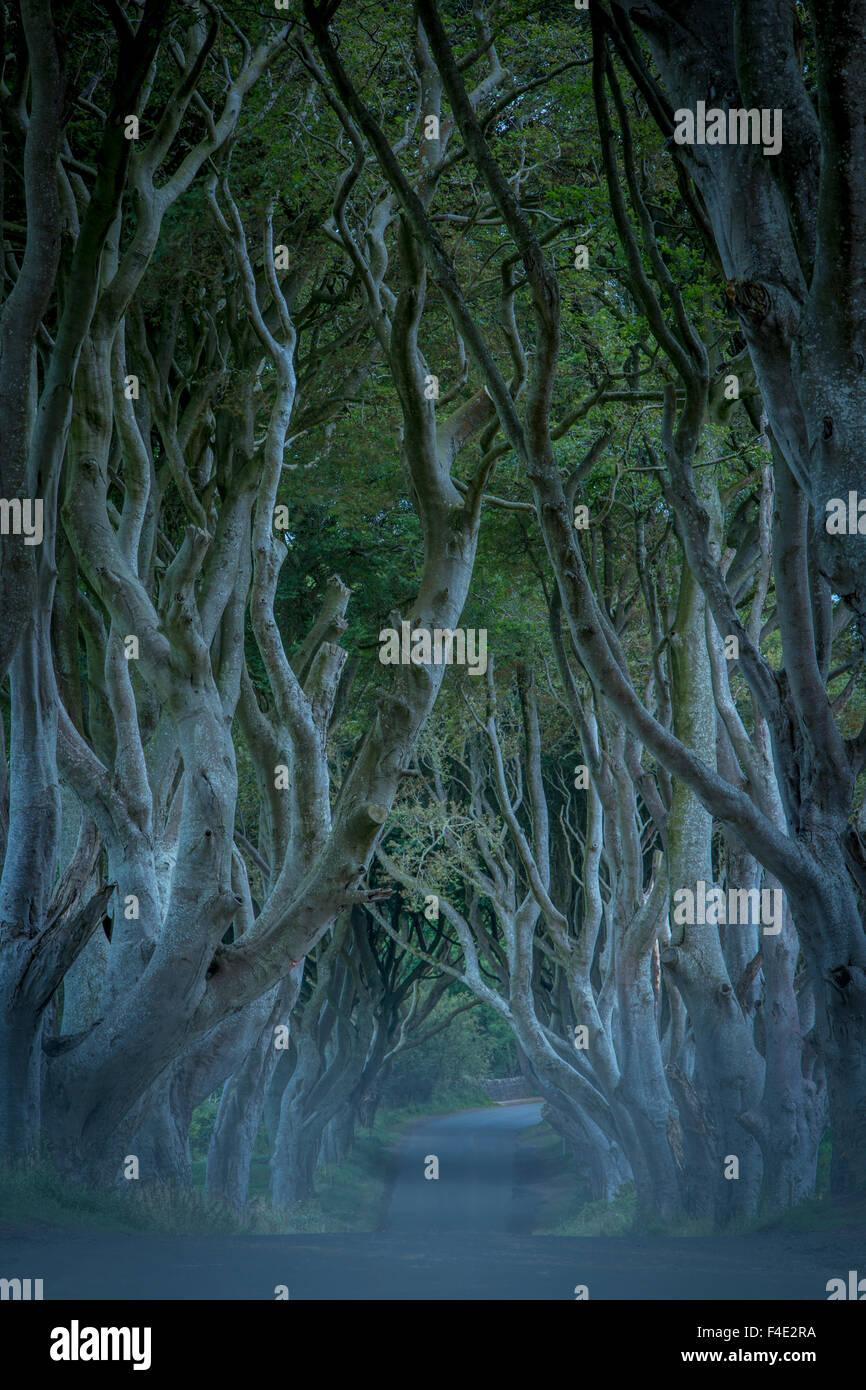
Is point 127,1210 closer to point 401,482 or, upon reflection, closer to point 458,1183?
point 401,482

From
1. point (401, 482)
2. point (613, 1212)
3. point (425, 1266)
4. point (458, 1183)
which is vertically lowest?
point (458, 1183)

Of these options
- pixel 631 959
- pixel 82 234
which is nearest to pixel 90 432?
pixel 82 234

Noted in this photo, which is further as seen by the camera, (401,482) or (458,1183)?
(458,1183)

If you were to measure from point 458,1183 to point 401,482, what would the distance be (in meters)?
16.0

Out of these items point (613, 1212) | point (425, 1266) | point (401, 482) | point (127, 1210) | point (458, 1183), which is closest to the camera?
point (425, 1266)

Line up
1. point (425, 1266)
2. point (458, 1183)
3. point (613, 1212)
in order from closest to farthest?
1. point (425, 1266)
2. point (613, 1212)
3. point (458, 1183)

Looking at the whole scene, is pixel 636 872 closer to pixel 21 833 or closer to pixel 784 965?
pixel 784 965

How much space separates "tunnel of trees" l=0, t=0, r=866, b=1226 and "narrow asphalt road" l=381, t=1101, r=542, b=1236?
185 inches

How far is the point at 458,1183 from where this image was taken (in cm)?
2567

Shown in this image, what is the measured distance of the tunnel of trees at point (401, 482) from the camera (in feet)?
24.6

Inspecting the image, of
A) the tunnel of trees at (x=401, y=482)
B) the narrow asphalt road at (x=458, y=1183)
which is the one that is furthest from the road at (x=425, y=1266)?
the narrow asphalt road at (x=458, y=1183)

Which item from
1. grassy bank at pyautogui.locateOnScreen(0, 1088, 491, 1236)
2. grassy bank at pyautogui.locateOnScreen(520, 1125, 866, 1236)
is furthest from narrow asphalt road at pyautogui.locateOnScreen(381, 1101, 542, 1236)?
grassy bank at pyautogui.locateOnScreen(0, 1088, 491, 1236)

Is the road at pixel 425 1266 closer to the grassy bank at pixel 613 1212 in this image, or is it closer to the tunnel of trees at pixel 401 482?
the grassy bank at pixel 613 1212

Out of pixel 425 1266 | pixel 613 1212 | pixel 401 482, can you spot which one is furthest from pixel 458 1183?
pixel 425 1266
